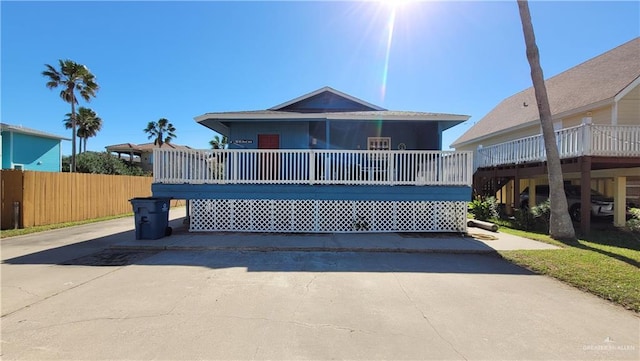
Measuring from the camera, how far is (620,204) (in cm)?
1227

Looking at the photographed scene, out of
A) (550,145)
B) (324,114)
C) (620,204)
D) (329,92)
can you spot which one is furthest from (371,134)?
(620,204)

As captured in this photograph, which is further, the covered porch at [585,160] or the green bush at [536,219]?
the green bush at [536,219]

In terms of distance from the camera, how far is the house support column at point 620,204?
40.0 ft

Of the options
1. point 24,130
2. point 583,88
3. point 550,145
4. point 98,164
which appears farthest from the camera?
point 98,164

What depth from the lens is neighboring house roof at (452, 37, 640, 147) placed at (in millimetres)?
12234

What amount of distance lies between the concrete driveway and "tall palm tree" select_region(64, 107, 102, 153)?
35.0m

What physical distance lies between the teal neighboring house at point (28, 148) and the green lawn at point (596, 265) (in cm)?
2611

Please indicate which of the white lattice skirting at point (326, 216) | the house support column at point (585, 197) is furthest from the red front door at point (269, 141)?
the house support column at point (585, 197)

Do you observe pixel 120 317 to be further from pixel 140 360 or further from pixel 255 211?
pixel 255 211

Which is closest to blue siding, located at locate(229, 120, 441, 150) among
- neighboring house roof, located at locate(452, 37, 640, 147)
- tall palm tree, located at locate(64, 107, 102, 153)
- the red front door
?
the red front door

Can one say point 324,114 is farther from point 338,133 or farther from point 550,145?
point 550,145

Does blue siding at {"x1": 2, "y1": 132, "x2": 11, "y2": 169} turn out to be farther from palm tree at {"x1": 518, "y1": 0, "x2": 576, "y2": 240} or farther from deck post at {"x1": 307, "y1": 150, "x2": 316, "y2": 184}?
palm tree at {"x1": 518, "y1": 0, "x2": 576, "y2": 240}

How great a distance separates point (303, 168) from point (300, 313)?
6410 millimetres

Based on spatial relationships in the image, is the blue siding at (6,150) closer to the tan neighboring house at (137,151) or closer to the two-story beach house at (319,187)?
the two-story beach house at (319,187)
